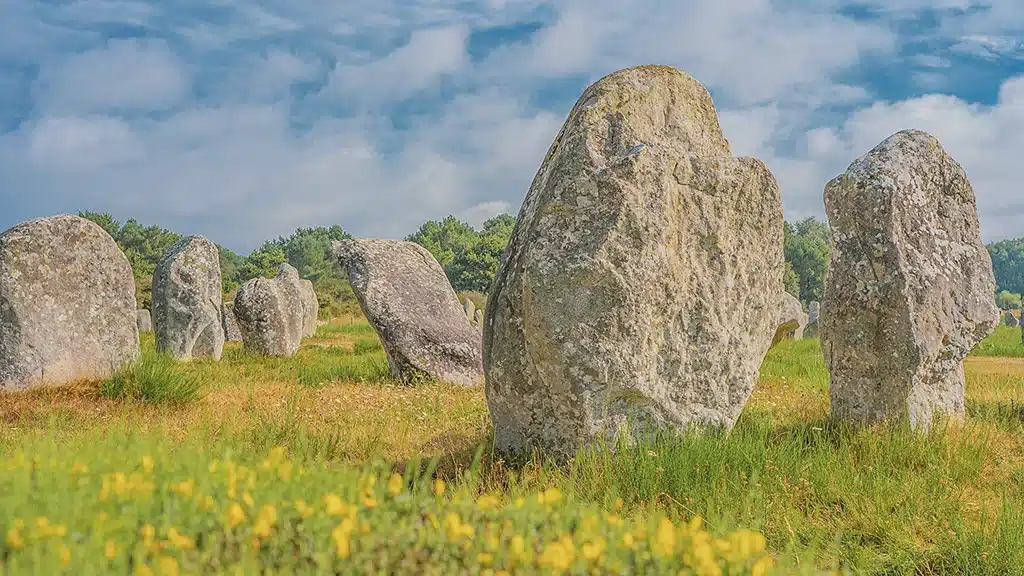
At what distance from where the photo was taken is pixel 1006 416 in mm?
9844

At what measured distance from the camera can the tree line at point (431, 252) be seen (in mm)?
59375

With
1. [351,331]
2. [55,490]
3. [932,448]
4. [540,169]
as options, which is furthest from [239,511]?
[351,331]

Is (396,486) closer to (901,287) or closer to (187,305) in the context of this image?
(901,287)

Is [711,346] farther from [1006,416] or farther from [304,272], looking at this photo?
[304,272]

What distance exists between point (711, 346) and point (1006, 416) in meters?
5.04

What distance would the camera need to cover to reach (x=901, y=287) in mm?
7734

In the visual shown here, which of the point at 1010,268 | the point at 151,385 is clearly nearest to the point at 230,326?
the point at 151,385

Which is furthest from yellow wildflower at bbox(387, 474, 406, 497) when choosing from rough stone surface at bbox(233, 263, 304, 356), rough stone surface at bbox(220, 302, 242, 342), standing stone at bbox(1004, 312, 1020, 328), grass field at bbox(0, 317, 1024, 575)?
standing stone at bbox(1004, 312, 1020, 328)

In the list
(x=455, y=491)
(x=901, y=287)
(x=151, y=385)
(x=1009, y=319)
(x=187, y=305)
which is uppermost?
(x=187, y=305)

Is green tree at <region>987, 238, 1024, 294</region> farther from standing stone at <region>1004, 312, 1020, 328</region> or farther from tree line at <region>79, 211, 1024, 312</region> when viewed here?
standing stone at <region>1004, 312, 1020, 328</region>

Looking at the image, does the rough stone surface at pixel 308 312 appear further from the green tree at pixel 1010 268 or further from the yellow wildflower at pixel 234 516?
the green tree at pixel 1010 268

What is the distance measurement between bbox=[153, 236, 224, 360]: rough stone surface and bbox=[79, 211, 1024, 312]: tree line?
1607 cm

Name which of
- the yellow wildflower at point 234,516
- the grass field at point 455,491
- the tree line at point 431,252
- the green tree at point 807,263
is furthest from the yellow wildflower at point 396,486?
the green tree at point 807,263

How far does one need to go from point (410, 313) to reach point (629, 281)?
756cm
